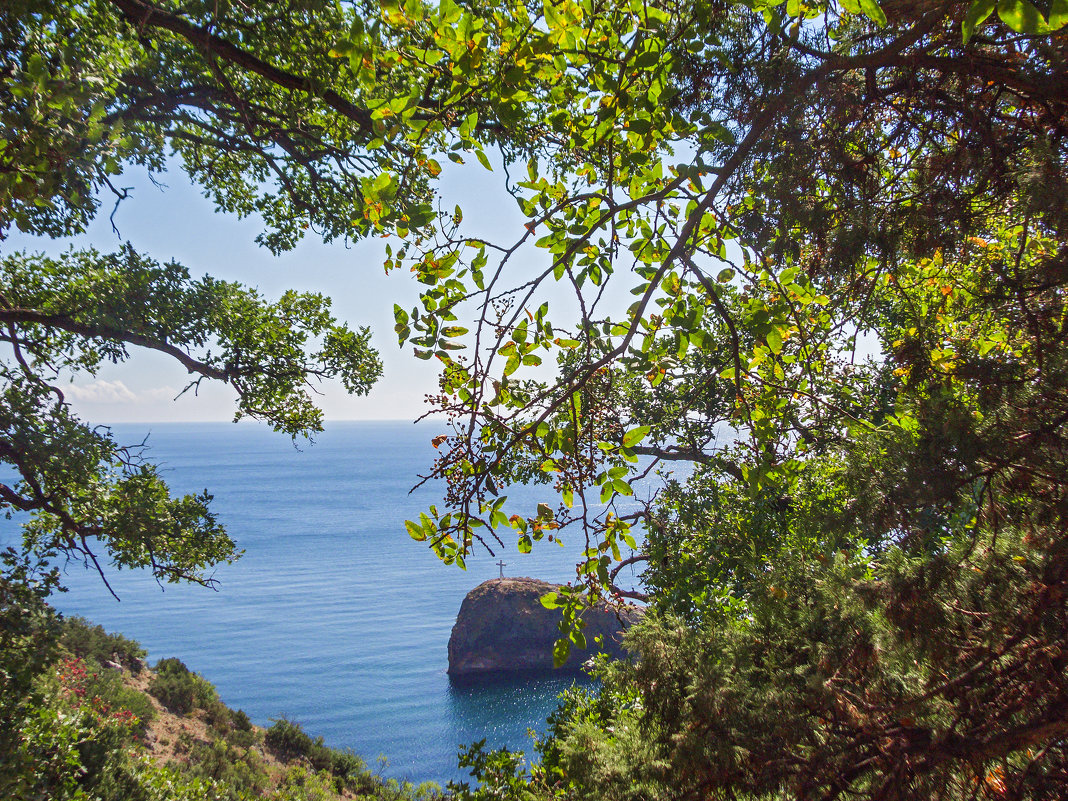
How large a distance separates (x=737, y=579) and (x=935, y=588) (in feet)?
10.0

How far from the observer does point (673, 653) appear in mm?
2250

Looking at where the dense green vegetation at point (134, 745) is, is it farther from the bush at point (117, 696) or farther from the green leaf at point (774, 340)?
the green leaf at point (774, 340)

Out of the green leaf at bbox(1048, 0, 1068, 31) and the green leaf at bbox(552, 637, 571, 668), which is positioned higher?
the green leaf at bbox(1048, 0, 1068, 31)

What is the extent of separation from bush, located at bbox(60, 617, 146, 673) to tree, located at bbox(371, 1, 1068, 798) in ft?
50.6

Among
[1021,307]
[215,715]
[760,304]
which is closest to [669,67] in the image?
[760,304]

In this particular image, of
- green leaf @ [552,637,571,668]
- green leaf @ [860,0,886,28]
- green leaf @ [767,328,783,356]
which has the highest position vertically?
green leaf @ [860,0,886,28]

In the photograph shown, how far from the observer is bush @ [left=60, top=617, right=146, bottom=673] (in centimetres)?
1335

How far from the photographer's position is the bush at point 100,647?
13.3 metres

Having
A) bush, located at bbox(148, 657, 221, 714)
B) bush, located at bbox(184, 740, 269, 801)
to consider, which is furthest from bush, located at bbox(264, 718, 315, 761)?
bush, located at bbox(184, 740, 269, 801)

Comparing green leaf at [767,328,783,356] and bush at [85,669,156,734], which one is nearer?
green leaf at [767,328,783,356]

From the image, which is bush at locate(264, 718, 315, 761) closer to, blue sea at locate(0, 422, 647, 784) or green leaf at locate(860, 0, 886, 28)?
blue sea at locate(0, 422, 647, 784)

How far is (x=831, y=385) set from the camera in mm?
2068

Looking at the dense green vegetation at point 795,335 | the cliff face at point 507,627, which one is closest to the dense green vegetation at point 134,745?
the dense green vegetation at point 795,335

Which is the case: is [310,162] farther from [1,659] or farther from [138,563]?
[1,659]
